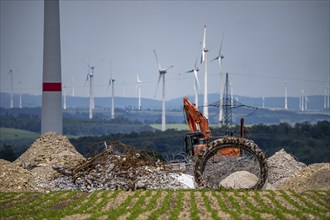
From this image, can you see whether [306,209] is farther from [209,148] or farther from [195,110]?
[195,110]

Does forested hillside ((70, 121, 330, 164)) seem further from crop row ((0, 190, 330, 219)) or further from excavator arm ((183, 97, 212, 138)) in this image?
crop row ((0, 190, 330, 219))

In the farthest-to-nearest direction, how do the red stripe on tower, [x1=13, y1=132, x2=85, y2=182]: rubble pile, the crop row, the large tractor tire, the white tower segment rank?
1. the red stripe on tower
2. the white tower segment
3. [x1=13, y1=132, x2=85, y2=182]: rubble pile
4. the large tractor tire
5. the crop row

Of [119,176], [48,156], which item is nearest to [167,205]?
[119,176]

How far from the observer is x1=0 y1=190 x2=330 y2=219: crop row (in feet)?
64.3

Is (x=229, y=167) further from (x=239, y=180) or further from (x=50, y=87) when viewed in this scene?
(x=50, y=87)

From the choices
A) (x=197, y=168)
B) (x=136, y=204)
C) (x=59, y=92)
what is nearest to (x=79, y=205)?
(x=136, y=204)

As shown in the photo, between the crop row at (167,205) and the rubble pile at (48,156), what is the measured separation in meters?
7.14

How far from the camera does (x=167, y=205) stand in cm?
2180

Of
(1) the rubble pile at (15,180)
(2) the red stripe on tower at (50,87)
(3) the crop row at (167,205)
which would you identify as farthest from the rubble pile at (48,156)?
(2) the red stripe on tower at (50,87)

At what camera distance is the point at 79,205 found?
2205 cm

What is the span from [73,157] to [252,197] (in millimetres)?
12787

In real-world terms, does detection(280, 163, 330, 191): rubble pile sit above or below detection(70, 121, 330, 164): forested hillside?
above

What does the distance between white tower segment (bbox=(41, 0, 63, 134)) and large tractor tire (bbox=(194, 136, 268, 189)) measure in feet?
85.8

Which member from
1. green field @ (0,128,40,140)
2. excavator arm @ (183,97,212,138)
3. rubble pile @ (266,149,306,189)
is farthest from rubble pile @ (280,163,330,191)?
green field @ (0,128,40,140)
